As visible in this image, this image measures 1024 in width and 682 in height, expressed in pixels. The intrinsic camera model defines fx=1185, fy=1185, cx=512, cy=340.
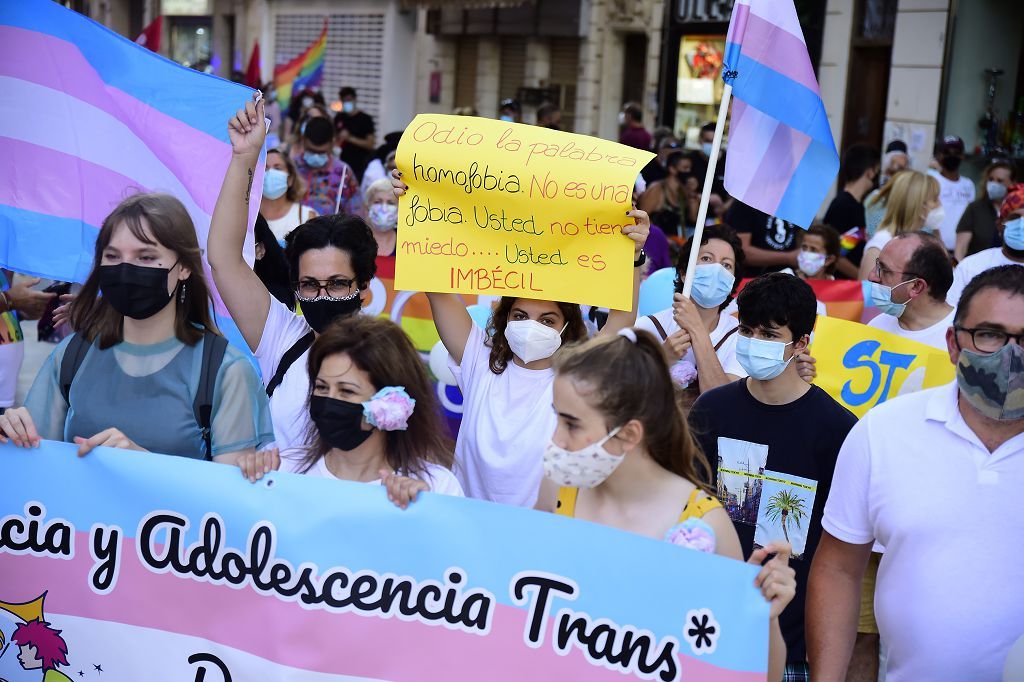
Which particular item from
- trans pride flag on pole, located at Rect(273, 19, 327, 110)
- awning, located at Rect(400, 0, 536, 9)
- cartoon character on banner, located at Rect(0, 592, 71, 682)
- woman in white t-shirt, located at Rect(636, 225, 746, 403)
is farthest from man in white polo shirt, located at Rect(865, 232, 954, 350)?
A: awning, located at Rect(400, 0, 536, 9)

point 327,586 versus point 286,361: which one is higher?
point 286,361

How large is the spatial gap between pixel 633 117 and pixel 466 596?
38.8 ft

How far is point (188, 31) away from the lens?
3694 cm

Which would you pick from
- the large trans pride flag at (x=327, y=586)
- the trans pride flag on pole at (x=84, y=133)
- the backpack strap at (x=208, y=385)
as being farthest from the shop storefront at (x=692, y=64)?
the large trans pride flag at (x=327, y=586)

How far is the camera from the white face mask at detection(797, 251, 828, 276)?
6.98 m

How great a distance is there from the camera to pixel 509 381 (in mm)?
3771

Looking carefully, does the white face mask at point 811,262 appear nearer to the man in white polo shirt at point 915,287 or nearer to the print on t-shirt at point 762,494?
the man in white polo shirt at point 915,287

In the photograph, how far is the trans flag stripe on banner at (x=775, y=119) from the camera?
13.6 feet

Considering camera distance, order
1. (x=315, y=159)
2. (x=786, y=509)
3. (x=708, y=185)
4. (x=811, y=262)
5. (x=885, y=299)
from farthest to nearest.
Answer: (x=315, y=159), (x=811, y=262), (x=885, y=299), (x=708, y=185), (x=786, y=509)

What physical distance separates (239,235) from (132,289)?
0.64m

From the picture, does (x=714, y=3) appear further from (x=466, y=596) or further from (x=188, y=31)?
(x=188, y=31)

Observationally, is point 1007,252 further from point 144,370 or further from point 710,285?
point 144,370

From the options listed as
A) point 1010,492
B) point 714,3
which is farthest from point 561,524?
point 714,3

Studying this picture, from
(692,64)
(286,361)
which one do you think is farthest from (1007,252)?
(692,64)
